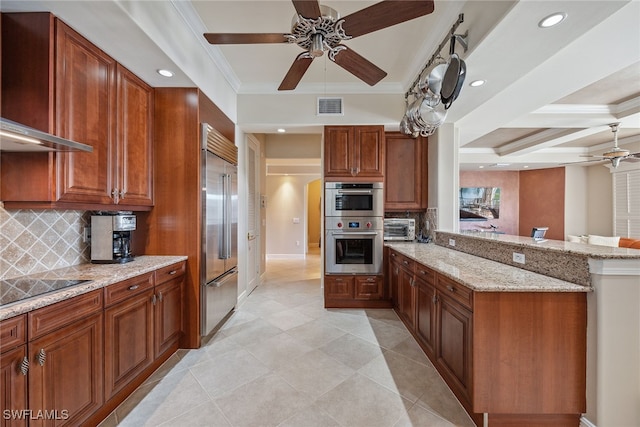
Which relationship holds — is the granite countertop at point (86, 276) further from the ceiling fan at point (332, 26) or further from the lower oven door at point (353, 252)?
the lower oven door at point (353, 252)

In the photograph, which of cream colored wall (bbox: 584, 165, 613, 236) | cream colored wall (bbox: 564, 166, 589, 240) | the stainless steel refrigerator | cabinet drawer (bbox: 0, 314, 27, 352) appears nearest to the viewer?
cabinet drawer (bbox: 0, 314, 27, 352)

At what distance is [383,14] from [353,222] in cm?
238

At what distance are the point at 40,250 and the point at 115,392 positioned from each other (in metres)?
1.10

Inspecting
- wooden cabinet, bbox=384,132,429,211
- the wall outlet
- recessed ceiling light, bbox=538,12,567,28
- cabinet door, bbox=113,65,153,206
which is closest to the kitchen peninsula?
the wall outlet

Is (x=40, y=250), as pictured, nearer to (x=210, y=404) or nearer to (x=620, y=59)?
(x=210, y=404)

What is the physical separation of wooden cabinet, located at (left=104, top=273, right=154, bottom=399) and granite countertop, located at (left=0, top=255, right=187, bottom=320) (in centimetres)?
7

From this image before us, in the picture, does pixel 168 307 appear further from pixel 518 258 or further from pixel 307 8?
pixel 518 258

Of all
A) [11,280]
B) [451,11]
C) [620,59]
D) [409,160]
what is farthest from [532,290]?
[11,280]

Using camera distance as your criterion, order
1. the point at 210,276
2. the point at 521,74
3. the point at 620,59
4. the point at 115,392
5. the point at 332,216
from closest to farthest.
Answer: the point at 115,392
the point at 620,59
the point at 521,74
the point at 210,276
the point at 332,216

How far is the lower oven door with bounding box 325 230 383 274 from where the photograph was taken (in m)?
3.46

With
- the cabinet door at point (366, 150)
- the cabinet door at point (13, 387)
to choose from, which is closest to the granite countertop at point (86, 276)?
the cabinet door at point (13, 387)

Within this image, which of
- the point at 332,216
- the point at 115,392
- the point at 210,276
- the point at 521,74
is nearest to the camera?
the point at 115,392

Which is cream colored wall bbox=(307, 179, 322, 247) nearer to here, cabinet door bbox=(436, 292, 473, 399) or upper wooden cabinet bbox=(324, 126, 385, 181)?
upper wooden cabinet bbox=(324, 126, 385, 181)

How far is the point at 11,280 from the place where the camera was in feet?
5.00
